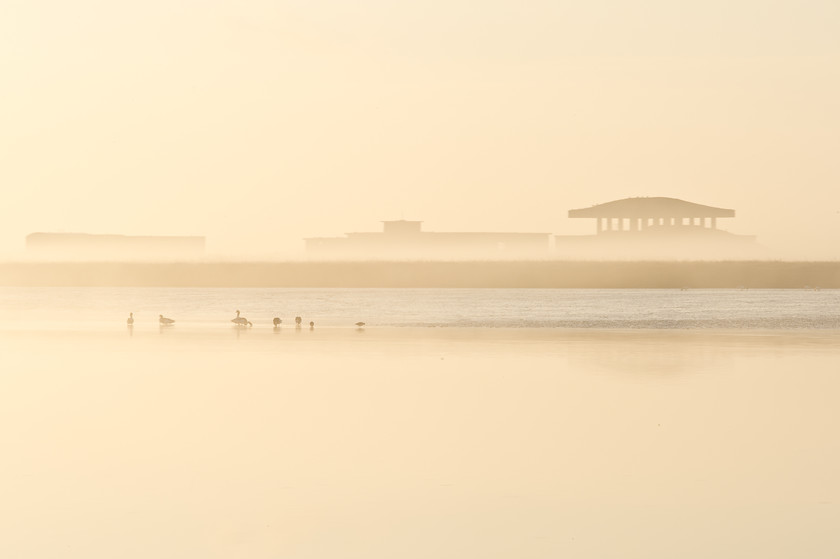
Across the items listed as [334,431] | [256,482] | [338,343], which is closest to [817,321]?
[338,343]

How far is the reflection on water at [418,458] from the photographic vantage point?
28.2ft

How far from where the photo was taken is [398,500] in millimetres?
9719

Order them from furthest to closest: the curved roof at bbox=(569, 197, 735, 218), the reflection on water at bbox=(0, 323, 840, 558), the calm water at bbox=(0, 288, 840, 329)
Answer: the curved roof at bbox=(569, 197, 735, 218), the calm water at bbox=(0, 288, 840, 329), the reflection on water at bbox=(0, 323, 840, 558)

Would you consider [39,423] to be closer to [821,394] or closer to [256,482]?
[256,482]

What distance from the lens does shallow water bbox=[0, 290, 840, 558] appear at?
859cm

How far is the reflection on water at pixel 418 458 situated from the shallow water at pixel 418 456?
3 cm

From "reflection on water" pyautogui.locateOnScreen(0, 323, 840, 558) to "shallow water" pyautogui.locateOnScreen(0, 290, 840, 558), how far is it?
3 cm

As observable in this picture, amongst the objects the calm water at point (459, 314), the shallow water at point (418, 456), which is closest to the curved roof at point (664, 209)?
the calm water at point (459, 314)

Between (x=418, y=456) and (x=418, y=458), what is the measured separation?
109 millimetres

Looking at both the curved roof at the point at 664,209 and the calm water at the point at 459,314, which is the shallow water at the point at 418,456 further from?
the curved roof at the point at 664,209

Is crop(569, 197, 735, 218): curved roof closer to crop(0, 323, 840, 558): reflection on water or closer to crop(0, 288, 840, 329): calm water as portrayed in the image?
crop(0, 288, 840, 329): calm water

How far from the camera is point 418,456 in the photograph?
11.8 meters

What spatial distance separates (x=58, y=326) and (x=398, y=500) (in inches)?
1143

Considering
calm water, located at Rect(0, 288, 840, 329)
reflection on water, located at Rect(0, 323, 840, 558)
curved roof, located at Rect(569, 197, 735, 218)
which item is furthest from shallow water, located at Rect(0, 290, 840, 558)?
curved roof, located at Rect(569, 197, 735, 218)
